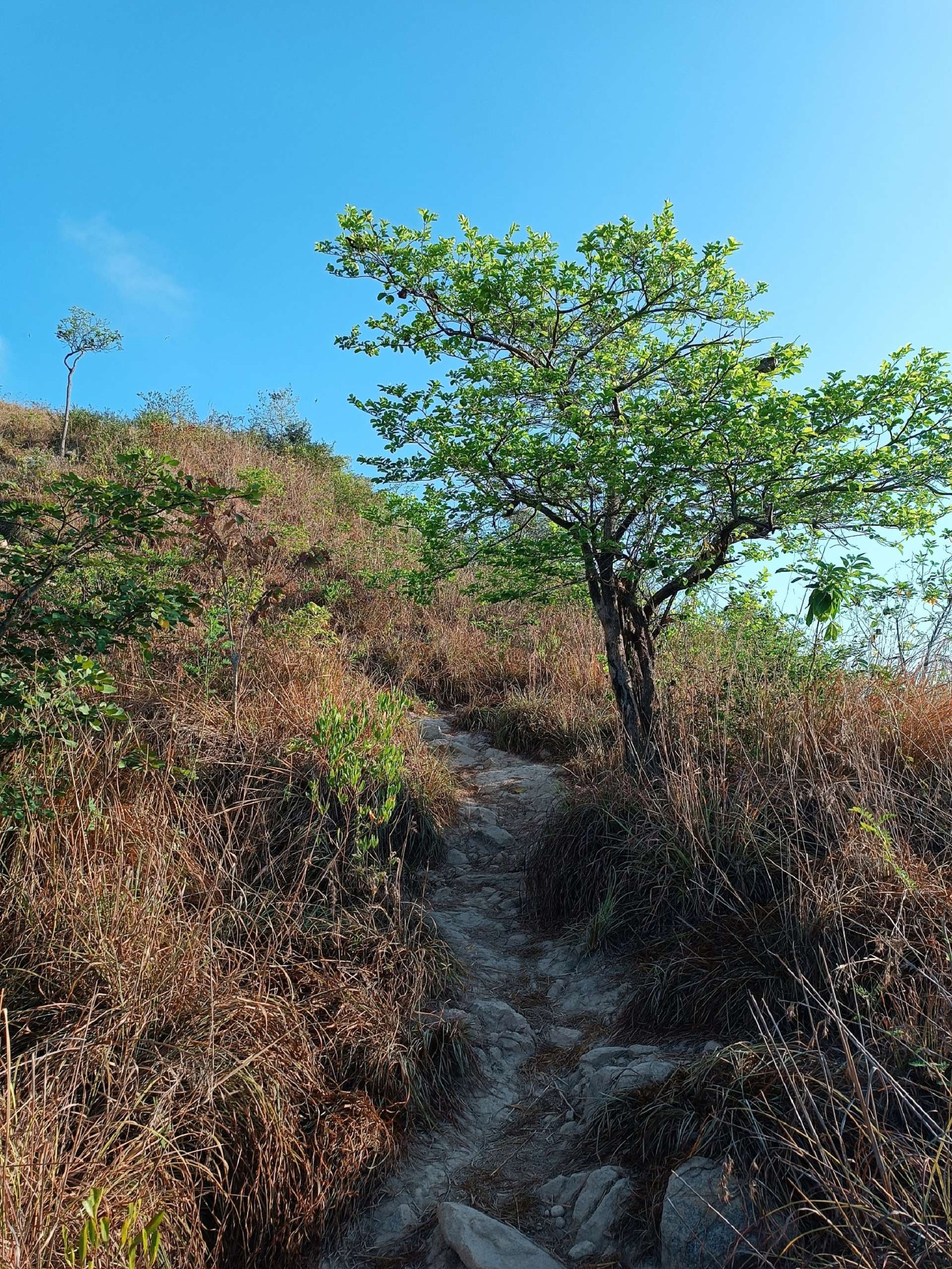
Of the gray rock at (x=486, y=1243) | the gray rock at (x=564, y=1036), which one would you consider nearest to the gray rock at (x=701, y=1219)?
the gray rock at (x=486, y=1243)

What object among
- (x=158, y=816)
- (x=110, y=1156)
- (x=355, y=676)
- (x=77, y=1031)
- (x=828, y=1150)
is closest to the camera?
(x=828, y=1150)

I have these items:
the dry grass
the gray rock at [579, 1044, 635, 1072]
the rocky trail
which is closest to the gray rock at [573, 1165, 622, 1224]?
the rocky trail

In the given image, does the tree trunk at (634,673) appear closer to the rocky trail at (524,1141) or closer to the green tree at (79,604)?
the rocky trail at (524,1141)

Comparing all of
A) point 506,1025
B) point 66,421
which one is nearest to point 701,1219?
point 506,1025

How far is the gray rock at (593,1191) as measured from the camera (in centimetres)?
313

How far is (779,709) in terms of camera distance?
5.43 m

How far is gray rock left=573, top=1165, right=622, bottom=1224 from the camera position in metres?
3.13

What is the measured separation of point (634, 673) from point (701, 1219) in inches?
174

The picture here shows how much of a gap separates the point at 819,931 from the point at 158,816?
3.33 metres

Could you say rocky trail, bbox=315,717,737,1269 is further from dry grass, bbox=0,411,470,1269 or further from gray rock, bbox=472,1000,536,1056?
dry grass, bbox=0,411,470,1269

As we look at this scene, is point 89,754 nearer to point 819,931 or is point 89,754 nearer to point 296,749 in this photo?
point 296,749

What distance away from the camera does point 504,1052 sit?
432cm

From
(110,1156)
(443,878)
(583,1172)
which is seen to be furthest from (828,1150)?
(443,878)

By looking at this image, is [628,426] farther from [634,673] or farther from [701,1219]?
[701,1219]
